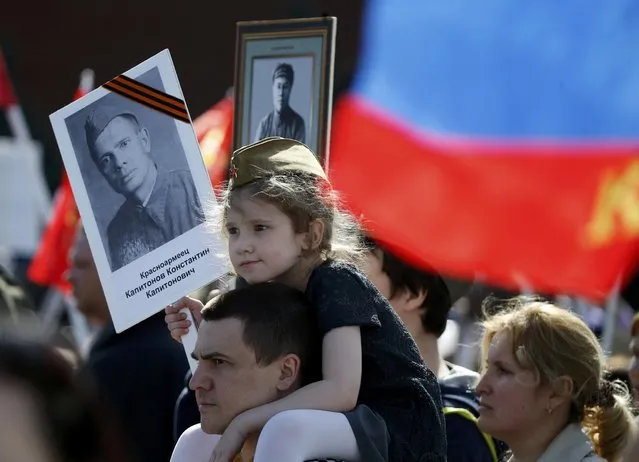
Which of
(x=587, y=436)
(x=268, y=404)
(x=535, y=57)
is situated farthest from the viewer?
(x=535, y=57)

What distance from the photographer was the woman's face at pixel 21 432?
1.17 meters

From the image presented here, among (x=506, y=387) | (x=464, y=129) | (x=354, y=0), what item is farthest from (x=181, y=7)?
(x=506, y=387)

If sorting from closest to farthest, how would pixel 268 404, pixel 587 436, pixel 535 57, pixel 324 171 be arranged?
pixel 268 404 → pixel 324 171 → pixel 587 436 → pixel 535 57

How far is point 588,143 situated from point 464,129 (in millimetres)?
543

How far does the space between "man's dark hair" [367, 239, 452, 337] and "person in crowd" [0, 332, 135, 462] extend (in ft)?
9.25

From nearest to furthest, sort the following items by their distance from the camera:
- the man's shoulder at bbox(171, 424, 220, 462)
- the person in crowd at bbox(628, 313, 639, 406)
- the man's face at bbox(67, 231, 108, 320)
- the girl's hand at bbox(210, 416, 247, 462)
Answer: the girl's hand at bbox(210, 416, 247, 462)
the man's shoulder at bbox(171, 424, 220, 462)
the person in crowd at bbox(628, 313, 639, 406)
the man's face at bbox(67, 231, 108, 320)

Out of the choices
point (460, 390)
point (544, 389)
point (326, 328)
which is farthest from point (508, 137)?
point (326, 328)

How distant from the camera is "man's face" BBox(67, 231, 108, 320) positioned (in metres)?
5.63

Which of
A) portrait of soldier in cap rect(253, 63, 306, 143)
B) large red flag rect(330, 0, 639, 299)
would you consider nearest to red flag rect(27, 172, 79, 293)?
large red flag rect(330, 0, 639, 299)

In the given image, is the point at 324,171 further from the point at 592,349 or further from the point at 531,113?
the point at 531,113

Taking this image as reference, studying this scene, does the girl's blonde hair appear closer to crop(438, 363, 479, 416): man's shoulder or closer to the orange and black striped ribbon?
the orange and black striped ribbon

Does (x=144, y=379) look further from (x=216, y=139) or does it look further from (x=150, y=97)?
(x=216, y=139)

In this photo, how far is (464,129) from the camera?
18.2 ft

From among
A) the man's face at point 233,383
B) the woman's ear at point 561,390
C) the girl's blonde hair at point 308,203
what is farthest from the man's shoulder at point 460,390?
the man's face at point 233,383
